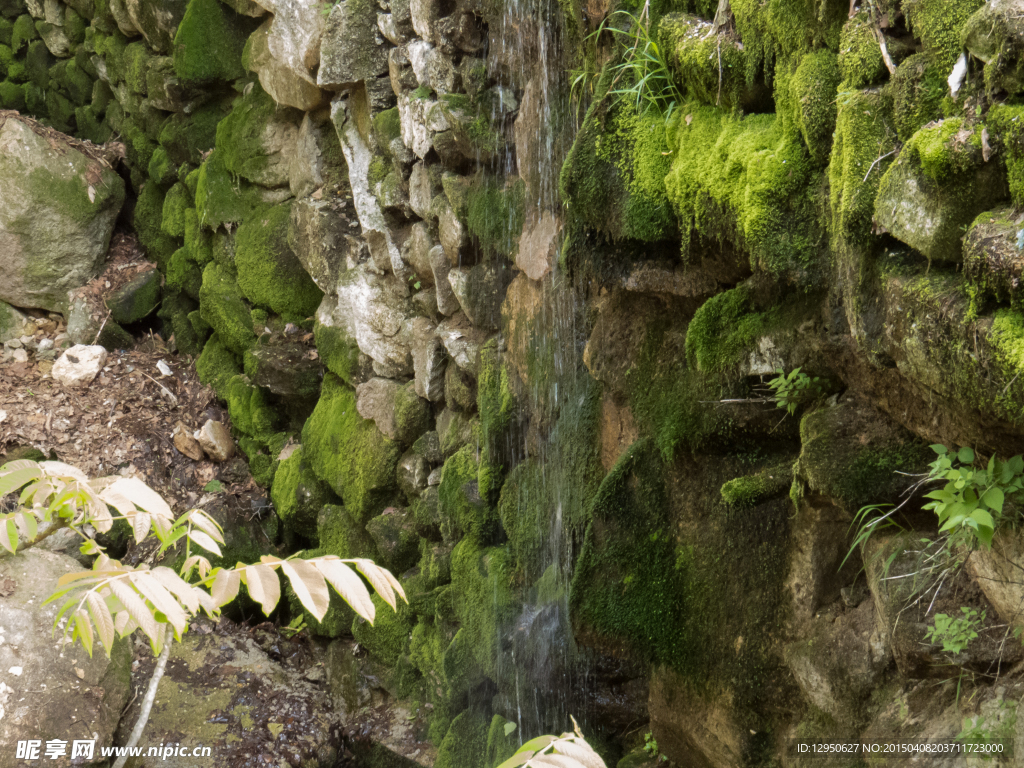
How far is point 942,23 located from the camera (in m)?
1.64

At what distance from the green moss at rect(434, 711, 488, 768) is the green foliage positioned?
285 cm

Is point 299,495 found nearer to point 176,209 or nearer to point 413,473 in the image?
point 413,473

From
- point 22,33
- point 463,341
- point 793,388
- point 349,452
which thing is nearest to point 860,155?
point 793,388

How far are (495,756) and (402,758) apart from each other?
0.86 metres

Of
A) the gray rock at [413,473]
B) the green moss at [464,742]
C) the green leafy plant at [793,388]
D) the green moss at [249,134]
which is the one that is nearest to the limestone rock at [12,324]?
the green moss at [249,134]

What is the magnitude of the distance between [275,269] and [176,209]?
1.73 metres

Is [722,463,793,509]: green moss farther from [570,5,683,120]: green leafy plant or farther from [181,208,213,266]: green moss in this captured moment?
[181,208,213,266]: green moss

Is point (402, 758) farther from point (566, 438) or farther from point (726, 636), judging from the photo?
point (726, 636)

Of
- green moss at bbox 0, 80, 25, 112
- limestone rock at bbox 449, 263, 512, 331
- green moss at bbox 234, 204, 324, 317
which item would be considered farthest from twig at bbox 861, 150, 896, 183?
green moss at bbox 0, 80, 25, 112

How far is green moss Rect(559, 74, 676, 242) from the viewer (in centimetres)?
254

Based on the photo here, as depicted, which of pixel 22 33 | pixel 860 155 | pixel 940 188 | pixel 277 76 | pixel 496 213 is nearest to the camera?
pixel 940 188

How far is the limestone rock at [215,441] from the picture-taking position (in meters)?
6.39

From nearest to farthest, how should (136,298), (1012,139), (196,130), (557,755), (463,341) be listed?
1. (557,755)
2. (1012,139)
3. (463,341)
4. (196,130)
5. (136,298)

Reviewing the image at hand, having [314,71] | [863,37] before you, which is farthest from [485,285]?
[863,37]
